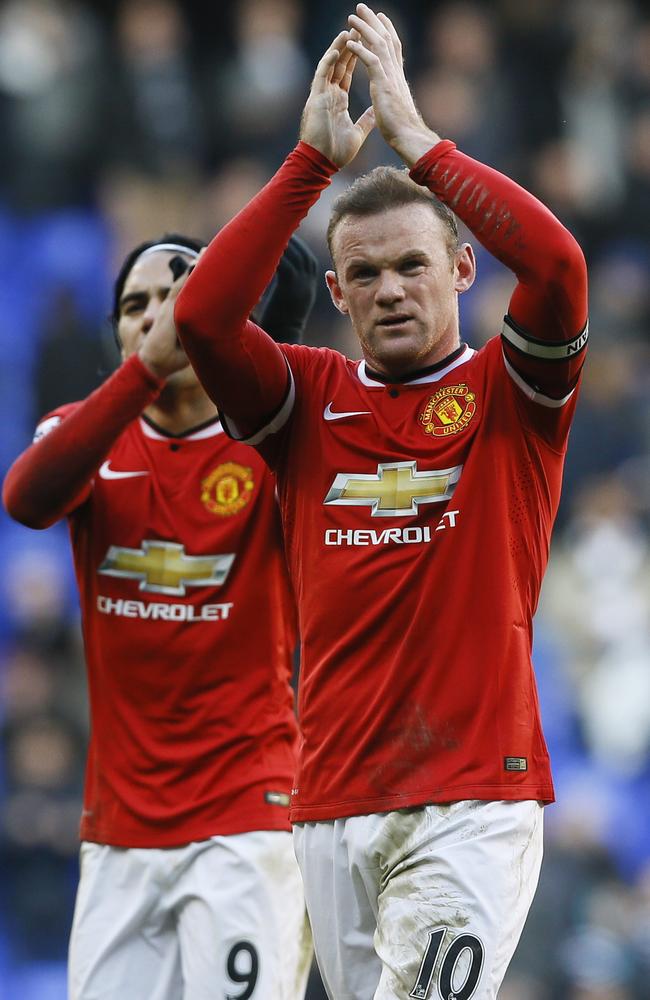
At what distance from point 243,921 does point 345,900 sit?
0.82 m

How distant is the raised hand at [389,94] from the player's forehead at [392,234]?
139 millimetres

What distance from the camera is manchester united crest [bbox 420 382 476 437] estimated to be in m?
3.78

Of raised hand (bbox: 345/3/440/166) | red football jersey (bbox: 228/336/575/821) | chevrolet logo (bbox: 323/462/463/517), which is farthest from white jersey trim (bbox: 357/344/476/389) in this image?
raised hand (bbox: 345/3/440/166)

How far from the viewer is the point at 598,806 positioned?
934 cm

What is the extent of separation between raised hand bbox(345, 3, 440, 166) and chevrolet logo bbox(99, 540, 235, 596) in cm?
146

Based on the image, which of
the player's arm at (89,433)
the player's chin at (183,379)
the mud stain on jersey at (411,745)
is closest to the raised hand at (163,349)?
the player's arm at (89,433)

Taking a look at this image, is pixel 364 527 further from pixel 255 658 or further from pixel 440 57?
pixel 440 57

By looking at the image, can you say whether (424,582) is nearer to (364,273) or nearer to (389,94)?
(364,273)

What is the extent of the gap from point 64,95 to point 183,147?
950 mm

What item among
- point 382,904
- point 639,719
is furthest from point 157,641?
point 639,719

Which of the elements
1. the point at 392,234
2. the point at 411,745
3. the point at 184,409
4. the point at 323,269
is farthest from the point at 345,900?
the point at 323,269

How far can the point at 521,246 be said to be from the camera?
11.8 ft

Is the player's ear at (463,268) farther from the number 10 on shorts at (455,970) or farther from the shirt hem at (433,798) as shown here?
the number 10 on shorts at (455,970)

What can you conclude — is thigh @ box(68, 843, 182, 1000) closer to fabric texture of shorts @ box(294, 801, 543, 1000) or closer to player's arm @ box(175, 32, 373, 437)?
fabric texture of shorts @ box(294, 801, 543, 1000)
